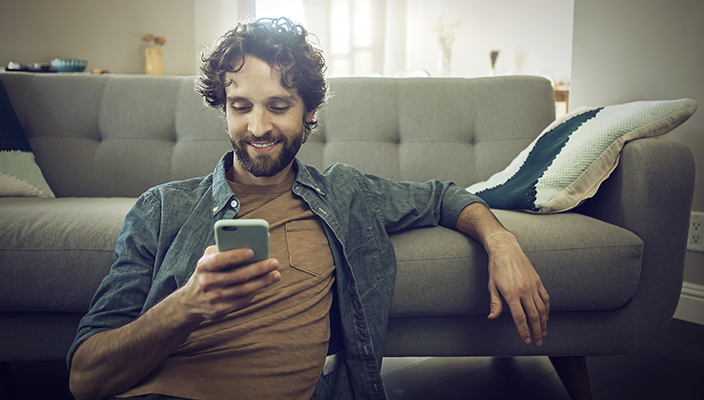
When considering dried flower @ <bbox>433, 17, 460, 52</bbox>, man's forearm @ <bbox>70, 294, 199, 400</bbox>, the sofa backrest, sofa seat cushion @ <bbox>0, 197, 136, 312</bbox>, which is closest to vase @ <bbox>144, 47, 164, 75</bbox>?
the sofa backrest

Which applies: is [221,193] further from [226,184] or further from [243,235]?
[243,235]

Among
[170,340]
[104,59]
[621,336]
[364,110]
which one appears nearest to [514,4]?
[364,110]

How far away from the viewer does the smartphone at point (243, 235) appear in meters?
0.57

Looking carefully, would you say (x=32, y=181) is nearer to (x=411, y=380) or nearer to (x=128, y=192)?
(x=128, y=192)

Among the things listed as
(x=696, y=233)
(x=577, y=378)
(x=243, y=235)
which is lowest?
(x=577, y=378)

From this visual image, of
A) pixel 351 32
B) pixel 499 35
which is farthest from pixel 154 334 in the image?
pixel 351 32

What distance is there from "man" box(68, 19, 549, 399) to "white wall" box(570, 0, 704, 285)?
1.23 m

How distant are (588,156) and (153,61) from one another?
373 centimetres

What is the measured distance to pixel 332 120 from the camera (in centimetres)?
164

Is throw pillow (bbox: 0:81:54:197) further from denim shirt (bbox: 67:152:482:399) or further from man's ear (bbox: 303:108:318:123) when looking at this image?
man's ear (bbox: 303:108:318:123)

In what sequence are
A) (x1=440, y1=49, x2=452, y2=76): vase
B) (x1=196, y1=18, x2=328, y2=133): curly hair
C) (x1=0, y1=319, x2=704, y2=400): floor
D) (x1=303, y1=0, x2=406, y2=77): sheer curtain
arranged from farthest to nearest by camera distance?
(x1=440, y1=49, x2=452, y2=76): vase → (x1=303, y1=0, x2=406, y2=77): sheer curtain → (x1=0, y1=319, x2=704, y2=400): floor → (x1=196, y1=18, x2=328, y2=133): curly hair

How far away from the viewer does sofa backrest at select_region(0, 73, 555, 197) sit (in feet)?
5.22

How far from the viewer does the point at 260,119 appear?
0.90m

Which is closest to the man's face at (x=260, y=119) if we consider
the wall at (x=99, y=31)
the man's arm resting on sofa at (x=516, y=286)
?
the man's arm resting on sofa at (x=516, y=286)
